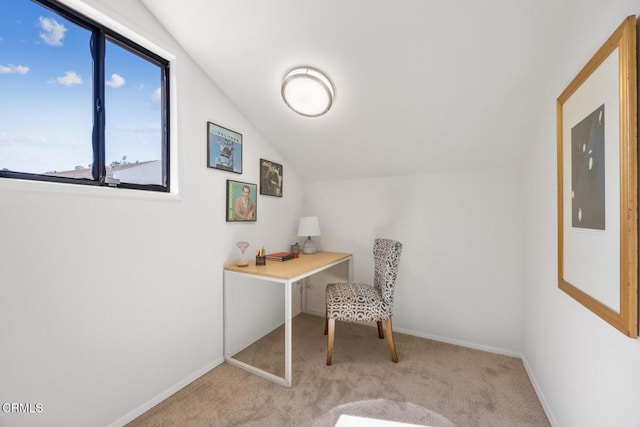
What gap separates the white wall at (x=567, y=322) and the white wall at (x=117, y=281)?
214cm

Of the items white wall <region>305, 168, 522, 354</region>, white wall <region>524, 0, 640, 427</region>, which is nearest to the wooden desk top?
white wall <region>305, 168, 522, 354</region>

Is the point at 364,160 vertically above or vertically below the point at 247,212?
above

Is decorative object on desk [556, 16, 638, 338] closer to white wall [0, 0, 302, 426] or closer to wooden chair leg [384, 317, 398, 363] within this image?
wooden chair leg [384, 317, 398, 363]

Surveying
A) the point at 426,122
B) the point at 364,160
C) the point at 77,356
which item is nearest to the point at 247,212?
the point at 364,160

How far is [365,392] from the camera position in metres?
1.71

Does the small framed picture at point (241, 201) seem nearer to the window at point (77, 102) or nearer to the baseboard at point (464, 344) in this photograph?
the window at point (77, 102)

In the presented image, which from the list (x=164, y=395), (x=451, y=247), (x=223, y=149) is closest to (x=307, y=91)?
(x=223, y=149)

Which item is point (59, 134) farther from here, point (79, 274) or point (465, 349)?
point (465, 349)

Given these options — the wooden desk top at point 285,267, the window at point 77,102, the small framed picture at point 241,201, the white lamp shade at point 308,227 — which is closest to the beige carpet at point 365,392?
the wooden desk top at point 285,267

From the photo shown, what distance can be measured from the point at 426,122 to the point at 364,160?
684mm

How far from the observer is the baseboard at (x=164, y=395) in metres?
1.46

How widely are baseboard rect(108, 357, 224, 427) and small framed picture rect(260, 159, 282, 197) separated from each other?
148 centimetres

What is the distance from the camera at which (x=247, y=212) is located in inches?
91.7

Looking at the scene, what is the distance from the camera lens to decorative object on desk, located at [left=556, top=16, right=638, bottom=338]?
31.4 inches
